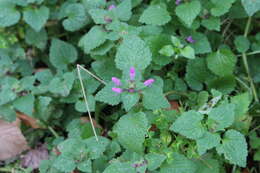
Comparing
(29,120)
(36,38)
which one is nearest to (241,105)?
(29,120)

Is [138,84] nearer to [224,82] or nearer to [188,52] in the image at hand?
[188,52]

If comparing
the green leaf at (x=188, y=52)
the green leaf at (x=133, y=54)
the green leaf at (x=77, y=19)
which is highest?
the green leaf at (x=133, y=54)

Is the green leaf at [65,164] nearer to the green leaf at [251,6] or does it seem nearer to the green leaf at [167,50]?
the green leaf at [167,50]

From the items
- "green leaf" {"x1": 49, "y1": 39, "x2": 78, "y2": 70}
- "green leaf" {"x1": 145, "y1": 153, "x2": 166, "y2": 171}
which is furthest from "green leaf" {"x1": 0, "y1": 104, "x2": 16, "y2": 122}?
"green leaf" {"x1": 145, "y1": 153, "x2": 166, "y2": 171}

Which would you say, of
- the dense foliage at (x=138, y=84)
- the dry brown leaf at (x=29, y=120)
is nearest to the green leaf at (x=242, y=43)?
the dense foliage at (x=138, y=84)

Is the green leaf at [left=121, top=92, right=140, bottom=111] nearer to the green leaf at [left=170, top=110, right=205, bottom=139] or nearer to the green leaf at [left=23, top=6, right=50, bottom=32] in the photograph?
the green leaf at [left=170, top=110, right=205, bottom=139]

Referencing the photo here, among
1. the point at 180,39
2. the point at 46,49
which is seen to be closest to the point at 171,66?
the point at 180,39
